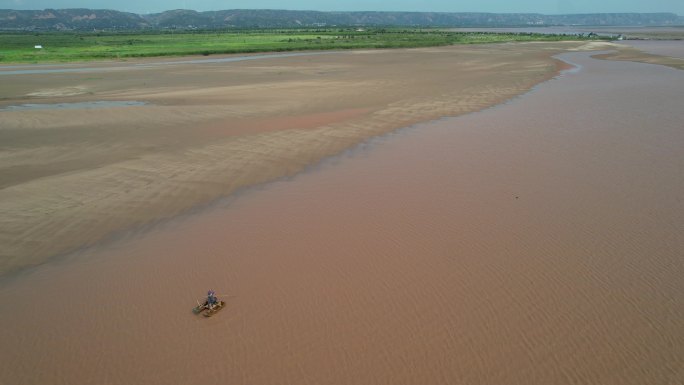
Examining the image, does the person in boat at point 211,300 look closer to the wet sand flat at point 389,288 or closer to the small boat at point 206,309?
the small boat at point 206,309

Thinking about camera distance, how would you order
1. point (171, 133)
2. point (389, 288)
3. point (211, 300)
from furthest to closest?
point (171, 133) < point (389, 288) < point (211, 300)

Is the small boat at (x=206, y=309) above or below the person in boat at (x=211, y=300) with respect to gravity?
below

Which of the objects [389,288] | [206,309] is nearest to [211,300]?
[206,309]

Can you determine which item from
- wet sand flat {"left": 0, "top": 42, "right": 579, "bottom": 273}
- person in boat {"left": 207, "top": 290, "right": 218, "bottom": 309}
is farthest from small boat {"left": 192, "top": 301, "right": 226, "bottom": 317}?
wet sand flat {"left": 0, "top": 42, "right": 579, "bottom": 273}

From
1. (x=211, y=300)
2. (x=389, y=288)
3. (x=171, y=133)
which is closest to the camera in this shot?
(x=211, y=300)

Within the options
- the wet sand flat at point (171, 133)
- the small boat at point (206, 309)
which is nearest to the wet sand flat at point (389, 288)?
the small boat at point (206, 309)

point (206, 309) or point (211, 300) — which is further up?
point (211, 300)

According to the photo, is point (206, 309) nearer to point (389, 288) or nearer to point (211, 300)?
point (211, 300)
